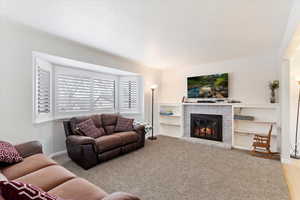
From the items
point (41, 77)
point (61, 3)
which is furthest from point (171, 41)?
point (41, 77)

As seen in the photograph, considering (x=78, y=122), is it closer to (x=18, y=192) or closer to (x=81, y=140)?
(x=81, y=140)

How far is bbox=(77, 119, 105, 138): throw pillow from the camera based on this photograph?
10.7 ft

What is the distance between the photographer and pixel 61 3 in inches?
74.9

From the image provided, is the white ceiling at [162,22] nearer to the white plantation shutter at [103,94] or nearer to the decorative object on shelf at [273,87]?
the decorative object on shelf at [273,87]

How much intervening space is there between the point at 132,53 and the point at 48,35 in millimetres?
1833

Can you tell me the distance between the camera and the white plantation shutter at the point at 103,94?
4.43 meters

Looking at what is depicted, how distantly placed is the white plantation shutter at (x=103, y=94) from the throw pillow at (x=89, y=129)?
1.01 m

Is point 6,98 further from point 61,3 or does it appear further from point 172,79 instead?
point 172,79

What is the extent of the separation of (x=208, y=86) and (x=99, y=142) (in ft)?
11.6

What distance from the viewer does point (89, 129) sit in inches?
132

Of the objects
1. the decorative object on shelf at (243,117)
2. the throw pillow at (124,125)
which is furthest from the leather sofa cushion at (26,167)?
the decorative object on shelf at (243,117)

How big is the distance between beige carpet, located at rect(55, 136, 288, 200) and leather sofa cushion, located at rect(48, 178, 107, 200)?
2.76ft

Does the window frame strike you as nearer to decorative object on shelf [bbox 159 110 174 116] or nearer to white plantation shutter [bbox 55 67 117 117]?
white plantation shutter [bbox 55 67 117 117]

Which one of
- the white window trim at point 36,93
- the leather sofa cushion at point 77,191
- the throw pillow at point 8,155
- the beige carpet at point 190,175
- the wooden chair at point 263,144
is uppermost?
the white window trim at point 36,93
